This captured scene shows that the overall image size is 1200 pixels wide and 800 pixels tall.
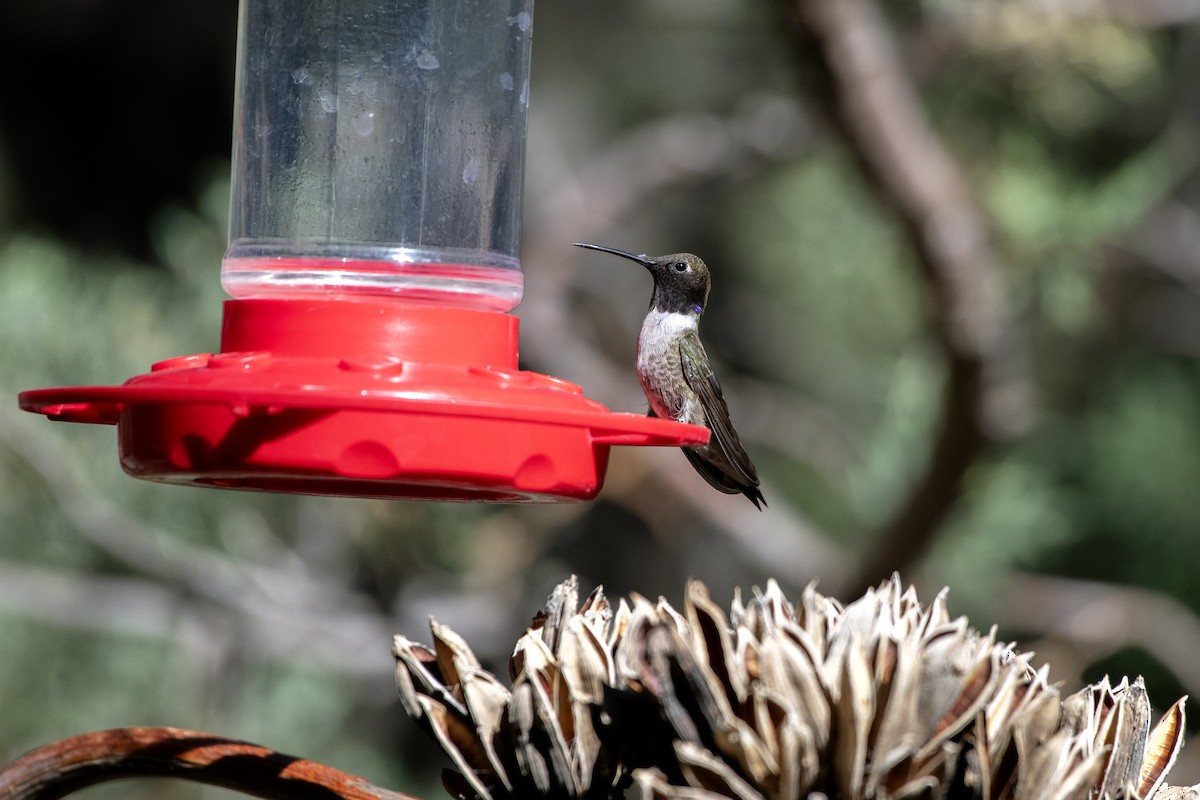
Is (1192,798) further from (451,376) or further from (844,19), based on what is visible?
(844,19)

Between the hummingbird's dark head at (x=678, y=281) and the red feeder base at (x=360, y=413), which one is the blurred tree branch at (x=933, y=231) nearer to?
the hummingbird's dark head at (x=678, y=281)

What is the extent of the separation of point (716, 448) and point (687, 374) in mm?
232

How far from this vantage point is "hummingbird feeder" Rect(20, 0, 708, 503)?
118cm

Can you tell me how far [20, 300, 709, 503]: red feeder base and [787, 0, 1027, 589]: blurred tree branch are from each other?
5.49 feet

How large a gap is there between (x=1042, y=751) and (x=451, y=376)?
649 mm

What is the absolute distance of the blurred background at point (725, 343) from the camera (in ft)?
11.0

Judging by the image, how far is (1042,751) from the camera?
794 millimetres

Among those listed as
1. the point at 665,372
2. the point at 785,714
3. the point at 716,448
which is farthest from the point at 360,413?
the point at 665,372

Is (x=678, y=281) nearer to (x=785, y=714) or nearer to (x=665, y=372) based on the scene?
(x=665, y=372)

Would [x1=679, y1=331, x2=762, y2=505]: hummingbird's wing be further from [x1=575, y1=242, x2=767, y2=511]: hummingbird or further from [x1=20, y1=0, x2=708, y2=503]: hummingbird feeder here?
[x1=20, y1=0, x2=708, y2=503]: hummingbird feeder

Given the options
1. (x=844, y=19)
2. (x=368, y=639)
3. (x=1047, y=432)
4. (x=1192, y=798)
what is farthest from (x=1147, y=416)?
(x=1192, y=798)

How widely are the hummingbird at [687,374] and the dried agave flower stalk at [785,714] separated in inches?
40.9

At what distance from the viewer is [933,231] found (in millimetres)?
2908

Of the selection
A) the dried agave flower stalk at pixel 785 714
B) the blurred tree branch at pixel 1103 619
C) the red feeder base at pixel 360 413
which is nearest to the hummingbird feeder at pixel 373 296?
the red feeder base at pixel 360 413
